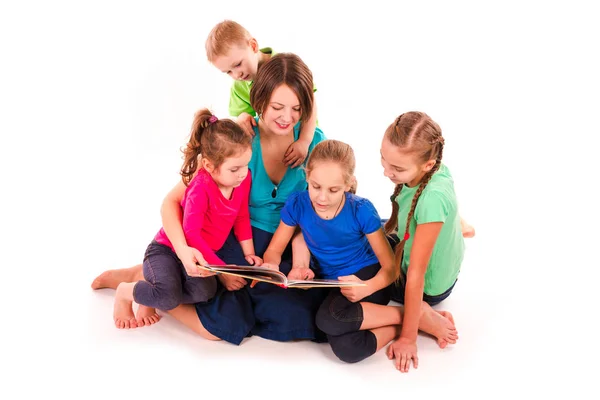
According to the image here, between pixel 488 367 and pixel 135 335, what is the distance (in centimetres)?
140

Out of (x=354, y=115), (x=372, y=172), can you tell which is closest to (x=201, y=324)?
(x=372, y=172)

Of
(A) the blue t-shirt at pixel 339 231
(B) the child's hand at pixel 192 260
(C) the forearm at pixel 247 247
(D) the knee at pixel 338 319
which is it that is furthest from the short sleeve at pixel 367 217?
(B) the child's hand at pixel 192 260

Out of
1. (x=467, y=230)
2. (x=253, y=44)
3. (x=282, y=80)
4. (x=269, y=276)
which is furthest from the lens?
(x=467, y=230)

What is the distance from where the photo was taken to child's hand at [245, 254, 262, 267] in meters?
2.96

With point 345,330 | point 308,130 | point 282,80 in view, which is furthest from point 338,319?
point 282,80

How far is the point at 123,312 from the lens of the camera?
9.49ft

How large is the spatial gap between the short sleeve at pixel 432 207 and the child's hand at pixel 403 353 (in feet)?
1.57

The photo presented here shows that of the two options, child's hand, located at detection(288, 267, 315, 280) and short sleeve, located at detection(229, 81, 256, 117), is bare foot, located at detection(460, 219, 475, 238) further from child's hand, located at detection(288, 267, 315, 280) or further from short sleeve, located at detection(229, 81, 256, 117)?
short sleeve, located at detection(229, 81, 256, 117)

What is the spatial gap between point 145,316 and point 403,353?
1.08 meters

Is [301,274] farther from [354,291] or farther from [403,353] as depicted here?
[403,353]

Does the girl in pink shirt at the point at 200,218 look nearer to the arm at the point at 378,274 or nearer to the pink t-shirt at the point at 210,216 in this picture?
the pink t-shirt at the point at 210,216

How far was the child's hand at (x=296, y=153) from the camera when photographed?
301cm

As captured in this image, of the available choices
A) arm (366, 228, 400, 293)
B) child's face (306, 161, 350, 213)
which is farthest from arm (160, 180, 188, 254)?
arm (366, 228, 400, 293)

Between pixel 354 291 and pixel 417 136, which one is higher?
pixel 417 136
